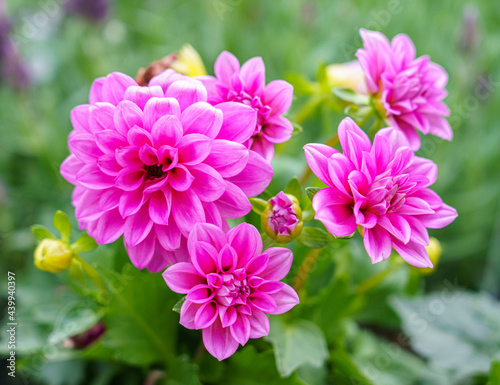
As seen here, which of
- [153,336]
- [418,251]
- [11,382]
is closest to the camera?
[418,251]

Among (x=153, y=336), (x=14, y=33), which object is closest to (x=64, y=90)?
(x=14, y=33)

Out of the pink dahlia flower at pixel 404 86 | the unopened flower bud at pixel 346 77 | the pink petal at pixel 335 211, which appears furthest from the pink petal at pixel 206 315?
A: the unopened flower bud at pixel 346 77

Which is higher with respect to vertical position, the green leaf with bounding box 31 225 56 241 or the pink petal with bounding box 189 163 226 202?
the pink petal with bounding box 189 163 226 202

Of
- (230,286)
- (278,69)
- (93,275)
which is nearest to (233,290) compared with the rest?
(230,286)

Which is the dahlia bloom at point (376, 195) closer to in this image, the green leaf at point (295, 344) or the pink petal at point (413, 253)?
the pink petal at point (413, 253)

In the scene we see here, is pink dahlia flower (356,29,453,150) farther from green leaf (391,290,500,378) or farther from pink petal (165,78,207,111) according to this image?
green leaf (391,290,500,378)

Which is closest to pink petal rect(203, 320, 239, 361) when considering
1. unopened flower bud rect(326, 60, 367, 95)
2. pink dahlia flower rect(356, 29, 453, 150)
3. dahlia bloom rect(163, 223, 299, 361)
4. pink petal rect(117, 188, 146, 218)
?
dahlia bloom rect(163, 223, 299, 361)

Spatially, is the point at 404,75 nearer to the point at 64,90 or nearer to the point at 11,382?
the point at 11,382
